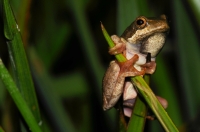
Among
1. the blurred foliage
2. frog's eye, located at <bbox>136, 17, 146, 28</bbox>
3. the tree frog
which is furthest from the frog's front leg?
the blurred foliage

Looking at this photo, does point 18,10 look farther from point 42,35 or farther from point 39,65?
point 42,35

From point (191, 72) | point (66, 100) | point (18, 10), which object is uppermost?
point (18, 10)

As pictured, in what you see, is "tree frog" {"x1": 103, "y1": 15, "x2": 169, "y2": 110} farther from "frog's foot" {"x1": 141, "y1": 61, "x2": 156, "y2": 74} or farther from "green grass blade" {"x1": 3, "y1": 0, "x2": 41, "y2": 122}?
"green grass blade" {"x1": 3, "y1": 0, "x2": 41, "y2": 122}

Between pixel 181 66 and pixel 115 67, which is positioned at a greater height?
pixel 115 67

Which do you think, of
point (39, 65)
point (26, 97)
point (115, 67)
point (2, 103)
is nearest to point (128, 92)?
point (115, 67)

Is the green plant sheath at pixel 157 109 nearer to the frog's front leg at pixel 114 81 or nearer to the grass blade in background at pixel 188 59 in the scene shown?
the frog's front leg at pixel 114 81

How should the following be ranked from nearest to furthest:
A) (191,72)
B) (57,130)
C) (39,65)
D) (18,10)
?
(18,10)
(57,130)
(39,65)
(191,72)

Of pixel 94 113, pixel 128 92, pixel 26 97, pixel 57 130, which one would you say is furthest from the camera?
pixel 94 113

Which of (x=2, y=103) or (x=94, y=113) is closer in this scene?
(x=2, y=103)

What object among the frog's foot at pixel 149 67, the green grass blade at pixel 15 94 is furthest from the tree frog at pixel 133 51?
the green grass blade at pixel 15 94
